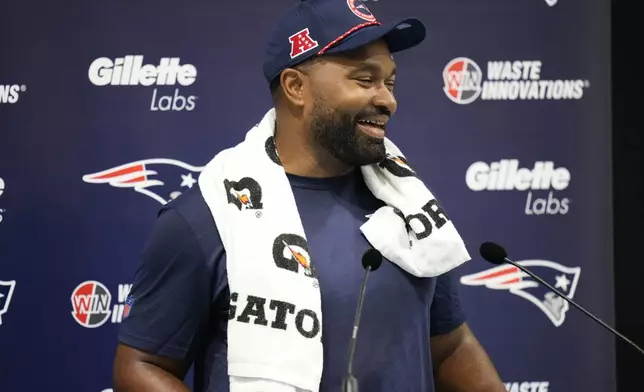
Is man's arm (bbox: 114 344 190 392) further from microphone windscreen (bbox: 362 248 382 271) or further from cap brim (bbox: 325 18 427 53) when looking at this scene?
cap brim (bbox: 325 18 427 53)

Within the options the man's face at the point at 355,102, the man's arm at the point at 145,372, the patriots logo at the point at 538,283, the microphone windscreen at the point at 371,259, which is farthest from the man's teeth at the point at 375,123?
the patriots logo at the point at 538,283

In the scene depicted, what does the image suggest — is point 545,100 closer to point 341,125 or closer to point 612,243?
point 612,243

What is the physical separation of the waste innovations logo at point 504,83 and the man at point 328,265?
1.16 m

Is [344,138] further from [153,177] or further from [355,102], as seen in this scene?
[153,177]

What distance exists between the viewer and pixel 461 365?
1795 millimetres

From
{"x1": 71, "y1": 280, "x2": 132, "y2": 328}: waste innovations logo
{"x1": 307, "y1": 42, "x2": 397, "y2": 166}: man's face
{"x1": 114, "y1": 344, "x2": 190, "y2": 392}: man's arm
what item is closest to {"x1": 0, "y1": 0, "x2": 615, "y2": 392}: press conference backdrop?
{"x1": 71, "y1": 280, "x2": 132, "y2": 328}: waste innovations logo

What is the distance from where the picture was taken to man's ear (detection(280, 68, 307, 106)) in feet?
5.80

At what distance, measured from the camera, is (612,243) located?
9.87 feet

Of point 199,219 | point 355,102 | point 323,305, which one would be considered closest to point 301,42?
point 355,102

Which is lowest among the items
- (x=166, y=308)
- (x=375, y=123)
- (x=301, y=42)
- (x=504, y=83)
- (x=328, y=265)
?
(x=166, y=308)

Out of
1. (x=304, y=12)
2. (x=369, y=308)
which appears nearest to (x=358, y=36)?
(x=304, y=12)

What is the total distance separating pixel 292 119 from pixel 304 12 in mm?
211

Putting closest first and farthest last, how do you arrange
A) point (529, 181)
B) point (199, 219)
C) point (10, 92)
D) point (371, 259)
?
point (371, 259) < point (199, 219) < point (10, 92) < point (529, 181)

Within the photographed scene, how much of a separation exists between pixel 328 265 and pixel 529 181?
58.0 inches
